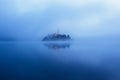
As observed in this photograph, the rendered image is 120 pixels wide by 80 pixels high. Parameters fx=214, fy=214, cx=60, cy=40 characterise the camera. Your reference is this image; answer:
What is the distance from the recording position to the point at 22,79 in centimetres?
988

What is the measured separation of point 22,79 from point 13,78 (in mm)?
498

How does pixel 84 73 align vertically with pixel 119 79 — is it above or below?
above

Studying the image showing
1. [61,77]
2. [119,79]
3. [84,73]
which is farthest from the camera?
[84,73]

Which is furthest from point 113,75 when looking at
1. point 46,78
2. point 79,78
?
point 46,78

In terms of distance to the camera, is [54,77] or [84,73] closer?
[54,77]

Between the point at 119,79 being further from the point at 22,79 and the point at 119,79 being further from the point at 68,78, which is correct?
the point at 22,79

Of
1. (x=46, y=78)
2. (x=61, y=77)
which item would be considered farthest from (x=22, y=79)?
(x=61, y=77)

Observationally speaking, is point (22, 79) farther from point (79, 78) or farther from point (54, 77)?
point (79, 78)

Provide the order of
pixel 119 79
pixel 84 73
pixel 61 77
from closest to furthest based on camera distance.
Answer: pixel 119 79, pixel 61 77, pixel 84 73


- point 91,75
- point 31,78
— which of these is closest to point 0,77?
point 31,78

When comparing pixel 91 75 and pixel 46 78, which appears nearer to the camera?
pixel 46 78

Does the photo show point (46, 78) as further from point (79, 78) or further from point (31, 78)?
point (79, 78)

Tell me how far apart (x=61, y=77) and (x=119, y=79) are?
2735 millimetres

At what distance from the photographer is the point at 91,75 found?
11.1m
